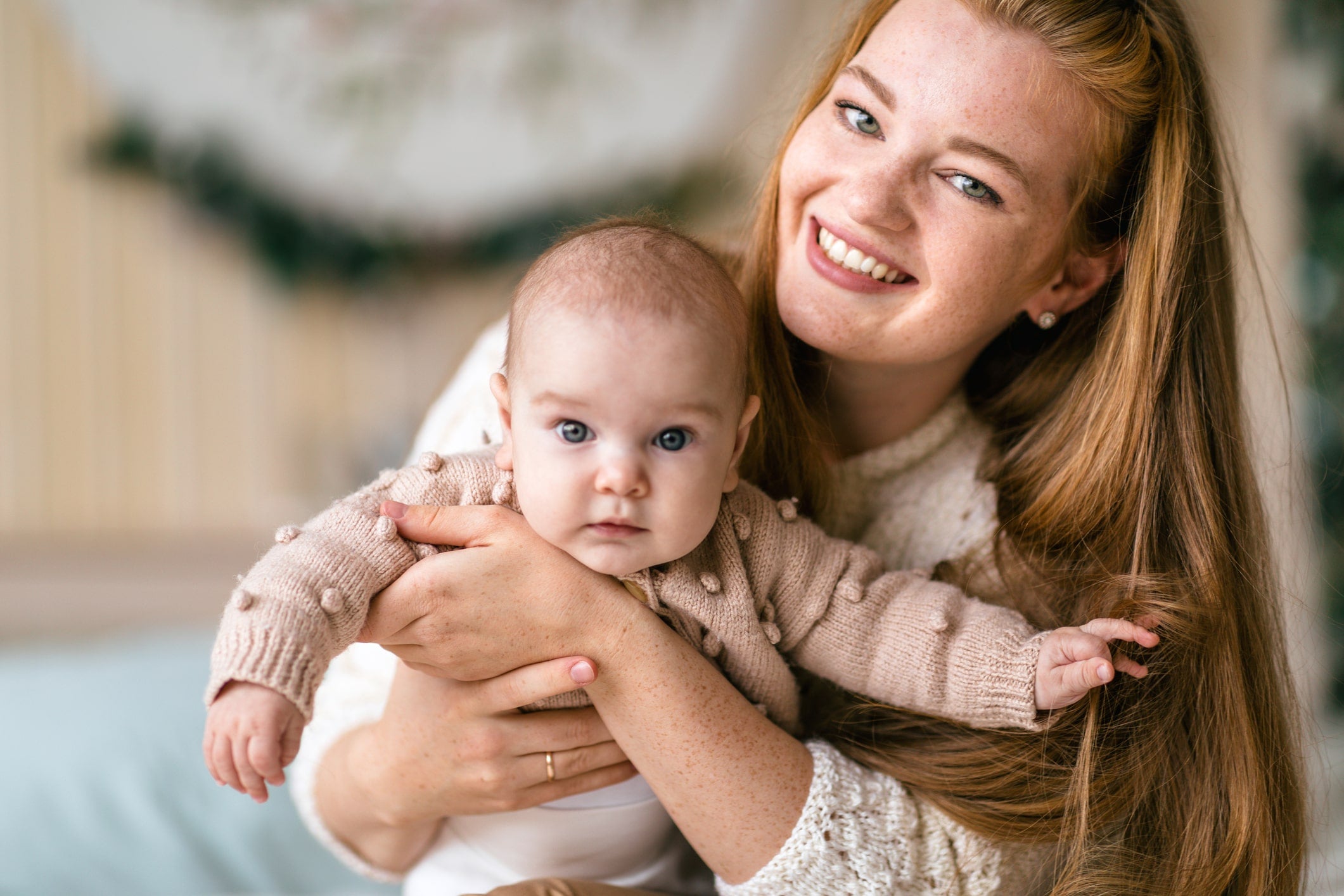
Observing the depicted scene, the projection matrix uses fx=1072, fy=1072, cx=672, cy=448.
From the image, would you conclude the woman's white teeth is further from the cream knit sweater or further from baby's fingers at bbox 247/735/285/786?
baby's fingers at bbox 247/735/285/786

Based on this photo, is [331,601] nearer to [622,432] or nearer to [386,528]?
[386,528]

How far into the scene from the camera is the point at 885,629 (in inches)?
45.9

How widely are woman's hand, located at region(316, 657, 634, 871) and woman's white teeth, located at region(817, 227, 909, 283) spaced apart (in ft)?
1.87

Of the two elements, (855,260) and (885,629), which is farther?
(855,260)

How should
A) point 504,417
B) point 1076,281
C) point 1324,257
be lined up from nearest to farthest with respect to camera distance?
1. point 504,417
2. point 1076,281
3. point 1324,257

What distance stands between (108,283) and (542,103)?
1454mm

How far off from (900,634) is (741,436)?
0.92ft

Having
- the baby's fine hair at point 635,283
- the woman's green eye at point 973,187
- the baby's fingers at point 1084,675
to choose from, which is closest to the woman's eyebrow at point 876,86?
the woman's green eye at point 973,187

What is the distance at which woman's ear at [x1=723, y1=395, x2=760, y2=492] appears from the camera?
107cm

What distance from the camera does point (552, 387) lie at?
0.97 metres

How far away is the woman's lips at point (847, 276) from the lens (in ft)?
4.27

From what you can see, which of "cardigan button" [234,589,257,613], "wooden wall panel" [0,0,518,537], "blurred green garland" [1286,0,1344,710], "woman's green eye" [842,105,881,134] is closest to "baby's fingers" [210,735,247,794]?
"cardigan button" [234,589,257,613]

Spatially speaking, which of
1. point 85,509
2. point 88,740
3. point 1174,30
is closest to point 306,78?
point 85,509

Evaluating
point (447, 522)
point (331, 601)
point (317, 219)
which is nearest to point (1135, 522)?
point (447, 522)
